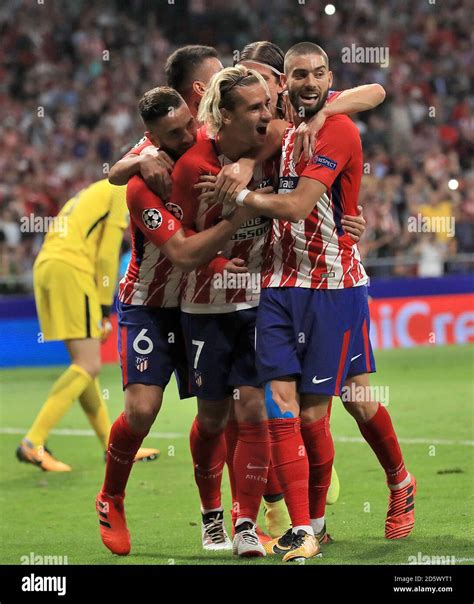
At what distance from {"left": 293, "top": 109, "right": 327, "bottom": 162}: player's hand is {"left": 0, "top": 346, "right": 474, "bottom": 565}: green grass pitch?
1936 mm

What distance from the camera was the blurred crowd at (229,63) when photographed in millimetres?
18734

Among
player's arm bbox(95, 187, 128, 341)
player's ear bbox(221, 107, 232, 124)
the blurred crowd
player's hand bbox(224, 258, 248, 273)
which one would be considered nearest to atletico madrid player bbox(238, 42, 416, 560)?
player's hand bbox(224, 258, 248, 273)

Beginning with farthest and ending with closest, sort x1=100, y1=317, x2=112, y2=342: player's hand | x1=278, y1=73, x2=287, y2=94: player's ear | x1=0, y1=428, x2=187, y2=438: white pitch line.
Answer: x1=0, y1=428, x2=187, y2=438: white pitch line
x1=100, y1=317, x2=112, y2=342: player's hand
x1=278, y1=73, x2=287, y2=94: player's ear

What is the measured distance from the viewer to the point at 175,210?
6.08 m

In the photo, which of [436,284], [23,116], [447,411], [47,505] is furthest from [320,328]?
[23,116]

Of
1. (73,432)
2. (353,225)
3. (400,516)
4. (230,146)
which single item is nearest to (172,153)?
(230,146)

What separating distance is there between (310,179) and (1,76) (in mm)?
17812

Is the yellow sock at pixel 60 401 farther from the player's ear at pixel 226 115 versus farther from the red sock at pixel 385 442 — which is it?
the player's ear at pixel 226 115

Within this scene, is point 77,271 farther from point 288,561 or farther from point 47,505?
point 288,561

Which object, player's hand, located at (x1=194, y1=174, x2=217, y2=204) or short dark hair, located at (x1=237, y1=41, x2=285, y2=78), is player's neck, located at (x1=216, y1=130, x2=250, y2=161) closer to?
player's hand, located at (x1=194, y1=174, x2=217, y2=204)

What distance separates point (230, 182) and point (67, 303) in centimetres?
388

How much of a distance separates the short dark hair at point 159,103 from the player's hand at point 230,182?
0.45 metres

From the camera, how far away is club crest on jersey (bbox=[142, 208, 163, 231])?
598cm

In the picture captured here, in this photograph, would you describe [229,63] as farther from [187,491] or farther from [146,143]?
[146,143]
